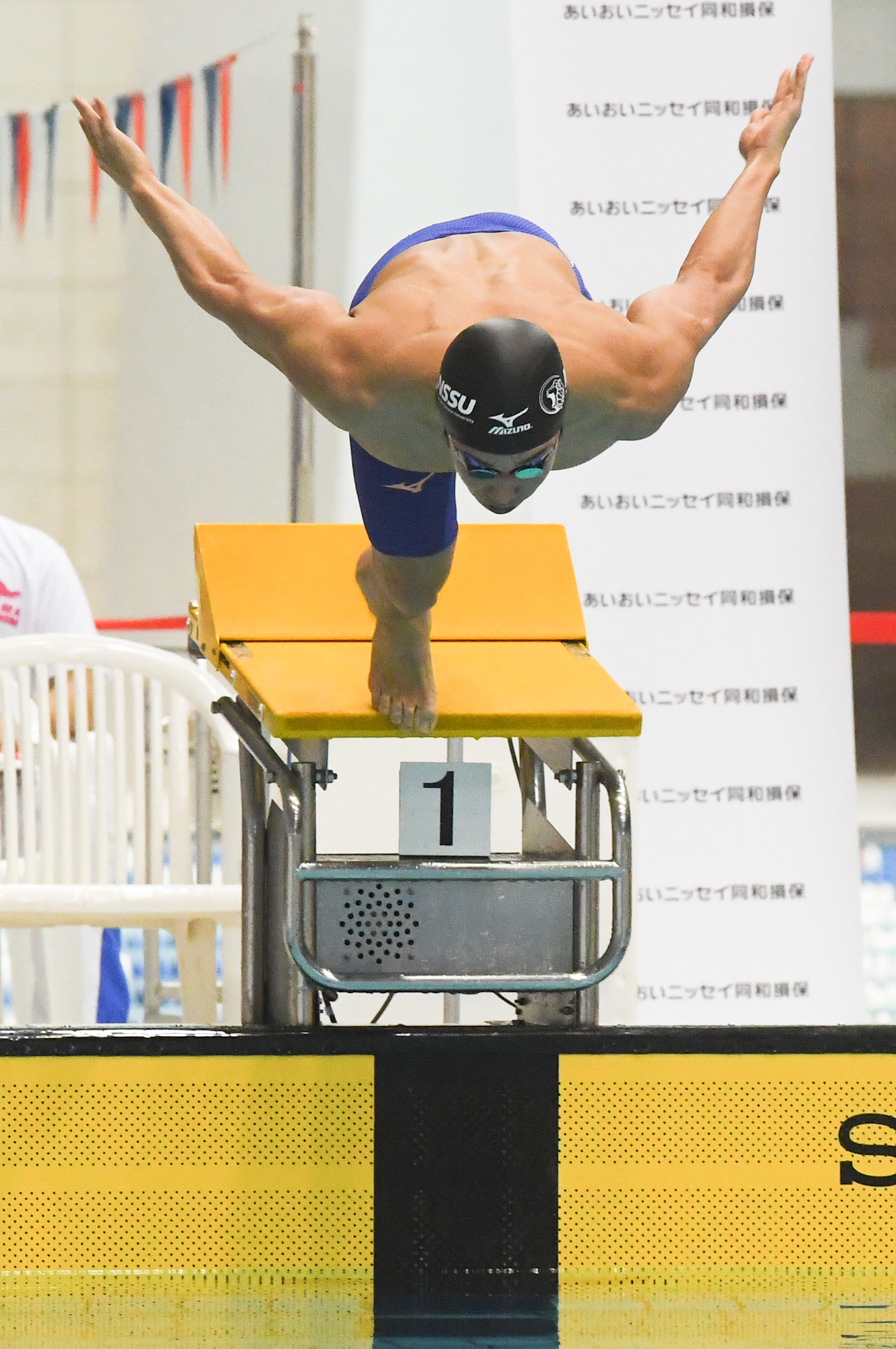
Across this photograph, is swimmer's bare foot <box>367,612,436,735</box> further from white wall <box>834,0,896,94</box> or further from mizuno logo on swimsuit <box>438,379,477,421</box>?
white wall <box>834,0,896,94</box>

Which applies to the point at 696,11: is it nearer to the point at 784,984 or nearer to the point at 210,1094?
the point at 784,984

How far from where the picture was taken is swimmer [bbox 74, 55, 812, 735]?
1572 mm

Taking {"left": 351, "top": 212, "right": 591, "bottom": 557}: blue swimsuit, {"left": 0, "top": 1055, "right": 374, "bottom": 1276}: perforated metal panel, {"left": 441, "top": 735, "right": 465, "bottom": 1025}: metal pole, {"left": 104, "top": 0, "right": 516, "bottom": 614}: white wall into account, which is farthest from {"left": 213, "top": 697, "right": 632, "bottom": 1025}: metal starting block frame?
{"left": 104, "top": 0, "right": 516, "bottom": 614}: white wall

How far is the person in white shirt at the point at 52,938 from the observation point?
3.12m

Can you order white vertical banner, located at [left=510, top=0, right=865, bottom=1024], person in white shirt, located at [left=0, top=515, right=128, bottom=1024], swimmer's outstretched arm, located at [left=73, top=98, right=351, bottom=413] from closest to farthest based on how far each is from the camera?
swimmer's outstretched arm, located at [left=73, top=98, right=351, bottom=413] → person in white shirt, located at [left=0, top=515, right=128, bottom=1024] → white vertical banner, located at [left=510, top=0, right=865, bottom=1024]

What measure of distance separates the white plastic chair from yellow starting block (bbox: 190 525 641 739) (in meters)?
0.52

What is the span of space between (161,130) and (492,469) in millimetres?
2483

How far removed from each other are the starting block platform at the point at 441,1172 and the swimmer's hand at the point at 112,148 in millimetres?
1038

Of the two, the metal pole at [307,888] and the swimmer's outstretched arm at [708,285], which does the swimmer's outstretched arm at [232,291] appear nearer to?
the swimmer's outstretched arm at [708,285]

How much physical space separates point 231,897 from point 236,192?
1.76 meters

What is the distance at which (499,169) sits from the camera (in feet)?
11.7

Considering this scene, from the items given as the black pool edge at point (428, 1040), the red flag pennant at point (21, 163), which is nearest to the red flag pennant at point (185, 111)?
the red flag pennant at point (21, 163)

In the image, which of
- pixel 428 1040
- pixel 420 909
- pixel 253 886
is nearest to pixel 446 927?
pixel 420 909

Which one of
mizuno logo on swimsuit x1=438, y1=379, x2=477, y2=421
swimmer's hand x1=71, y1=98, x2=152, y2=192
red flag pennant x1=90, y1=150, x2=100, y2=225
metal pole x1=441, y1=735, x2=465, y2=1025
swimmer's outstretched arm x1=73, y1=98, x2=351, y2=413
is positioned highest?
red flag pennant x1=90, y1=150, x2=100, y2=225
